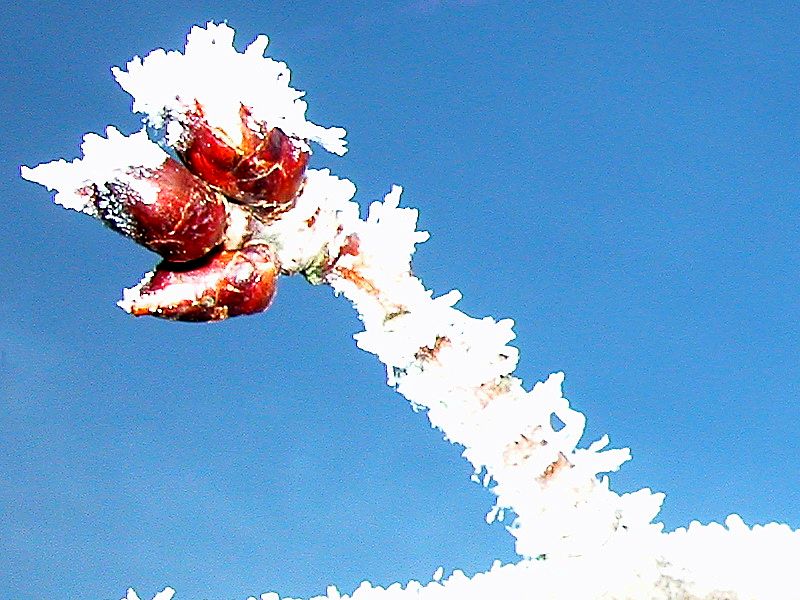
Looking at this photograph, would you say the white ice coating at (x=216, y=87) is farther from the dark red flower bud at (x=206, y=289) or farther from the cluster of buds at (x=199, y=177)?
the dark red flower bud at (x=206, y=289)

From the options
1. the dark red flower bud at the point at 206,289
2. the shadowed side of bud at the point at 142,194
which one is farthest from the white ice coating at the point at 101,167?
the dark red flower bud at the point at 206,289

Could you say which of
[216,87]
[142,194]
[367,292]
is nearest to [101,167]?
[142,194]

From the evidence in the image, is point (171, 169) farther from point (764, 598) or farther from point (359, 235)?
point (764, 598)

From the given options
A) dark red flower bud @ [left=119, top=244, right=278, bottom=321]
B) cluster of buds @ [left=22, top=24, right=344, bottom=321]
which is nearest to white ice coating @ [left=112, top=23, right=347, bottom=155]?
cluster of buds @ [left=22, top=24, right=344, bottom=321]

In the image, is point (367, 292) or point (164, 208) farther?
point (367, 292)

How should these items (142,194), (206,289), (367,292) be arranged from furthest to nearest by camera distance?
1. (367,292)
2. (206,289)
3. (142,194)

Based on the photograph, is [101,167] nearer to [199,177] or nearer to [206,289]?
[199,177]

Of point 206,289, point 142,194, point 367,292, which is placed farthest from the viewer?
point 367,292

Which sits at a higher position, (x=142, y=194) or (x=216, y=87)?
(x=216, y=87)
